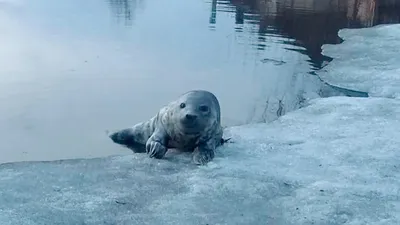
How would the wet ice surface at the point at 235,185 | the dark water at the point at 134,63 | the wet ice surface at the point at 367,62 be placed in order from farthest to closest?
the wet ice surface at the point at 367,62 → the dark water at the point at 134,63 → the wet ice surface at the point at 235,185

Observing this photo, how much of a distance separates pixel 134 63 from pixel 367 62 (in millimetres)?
3525

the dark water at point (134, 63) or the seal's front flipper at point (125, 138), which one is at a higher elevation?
the dark water at point (134, 63)

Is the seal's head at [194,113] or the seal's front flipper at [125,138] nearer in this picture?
the seal's head at [194,113]

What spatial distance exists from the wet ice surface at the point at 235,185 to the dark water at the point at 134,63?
0.78 m

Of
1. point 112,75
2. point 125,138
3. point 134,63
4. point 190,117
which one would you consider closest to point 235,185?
point 190,117

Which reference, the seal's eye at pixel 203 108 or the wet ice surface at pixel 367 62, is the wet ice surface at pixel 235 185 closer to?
the seal's eye at pixel 203 108

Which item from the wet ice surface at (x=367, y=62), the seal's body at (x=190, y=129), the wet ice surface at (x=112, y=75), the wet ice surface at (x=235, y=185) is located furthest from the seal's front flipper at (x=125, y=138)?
the wet ice surface at (x=367, y=62)

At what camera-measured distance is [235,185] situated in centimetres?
518

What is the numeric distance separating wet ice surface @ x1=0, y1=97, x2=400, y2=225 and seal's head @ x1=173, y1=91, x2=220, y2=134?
0.87ft

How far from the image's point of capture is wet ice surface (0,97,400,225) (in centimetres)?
461

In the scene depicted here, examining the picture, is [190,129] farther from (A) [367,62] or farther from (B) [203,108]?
(A) [367,62]

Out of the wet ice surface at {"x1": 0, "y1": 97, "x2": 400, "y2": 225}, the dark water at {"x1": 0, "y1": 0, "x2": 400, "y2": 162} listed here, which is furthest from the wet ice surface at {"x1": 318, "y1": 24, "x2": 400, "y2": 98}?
the wet ice surface at {"x1": 0, "y1": 97, "x2": 400, "y2": 225}

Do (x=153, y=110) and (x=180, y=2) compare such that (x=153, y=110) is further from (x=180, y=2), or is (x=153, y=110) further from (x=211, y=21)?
(x=180, y=2)

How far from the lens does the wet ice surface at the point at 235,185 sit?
4.61 meters
